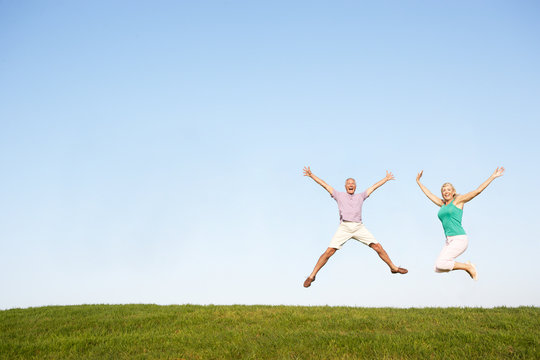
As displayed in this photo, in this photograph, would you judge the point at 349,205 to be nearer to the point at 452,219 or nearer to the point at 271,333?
the point at 452,219

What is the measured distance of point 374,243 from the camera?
1412 cm

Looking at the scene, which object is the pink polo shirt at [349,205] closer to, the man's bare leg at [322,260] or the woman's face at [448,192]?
the man's bare leg at [322,260]

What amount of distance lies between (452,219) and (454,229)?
27 cm

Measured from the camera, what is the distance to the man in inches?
546

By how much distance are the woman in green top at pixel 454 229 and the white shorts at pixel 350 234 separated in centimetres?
210

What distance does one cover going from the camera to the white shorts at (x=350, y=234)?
45.5ft

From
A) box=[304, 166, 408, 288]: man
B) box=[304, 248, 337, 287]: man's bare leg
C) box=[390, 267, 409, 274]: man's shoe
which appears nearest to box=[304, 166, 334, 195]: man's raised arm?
box=[304, 166, 408, 288]: man

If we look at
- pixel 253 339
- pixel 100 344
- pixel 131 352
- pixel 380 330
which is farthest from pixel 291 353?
pixel 100 344

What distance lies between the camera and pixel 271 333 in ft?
38.4

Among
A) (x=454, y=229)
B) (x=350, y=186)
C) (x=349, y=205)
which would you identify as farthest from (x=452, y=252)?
(x=350, y=186)

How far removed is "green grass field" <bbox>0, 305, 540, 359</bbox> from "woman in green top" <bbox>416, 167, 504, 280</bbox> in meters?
1.45

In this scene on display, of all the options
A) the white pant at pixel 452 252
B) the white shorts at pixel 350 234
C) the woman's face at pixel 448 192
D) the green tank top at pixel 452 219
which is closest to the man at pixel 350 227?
the white shorts at pixel 350 234

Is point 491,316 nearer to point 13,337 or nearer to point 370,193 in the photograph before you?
point 370,193

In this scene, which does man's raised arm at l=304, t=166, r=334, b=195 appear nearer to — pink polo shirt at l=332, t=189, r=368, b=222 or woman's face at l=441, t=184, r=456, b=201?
pink polo shirt at l=332, t=189, r=368, b=222
